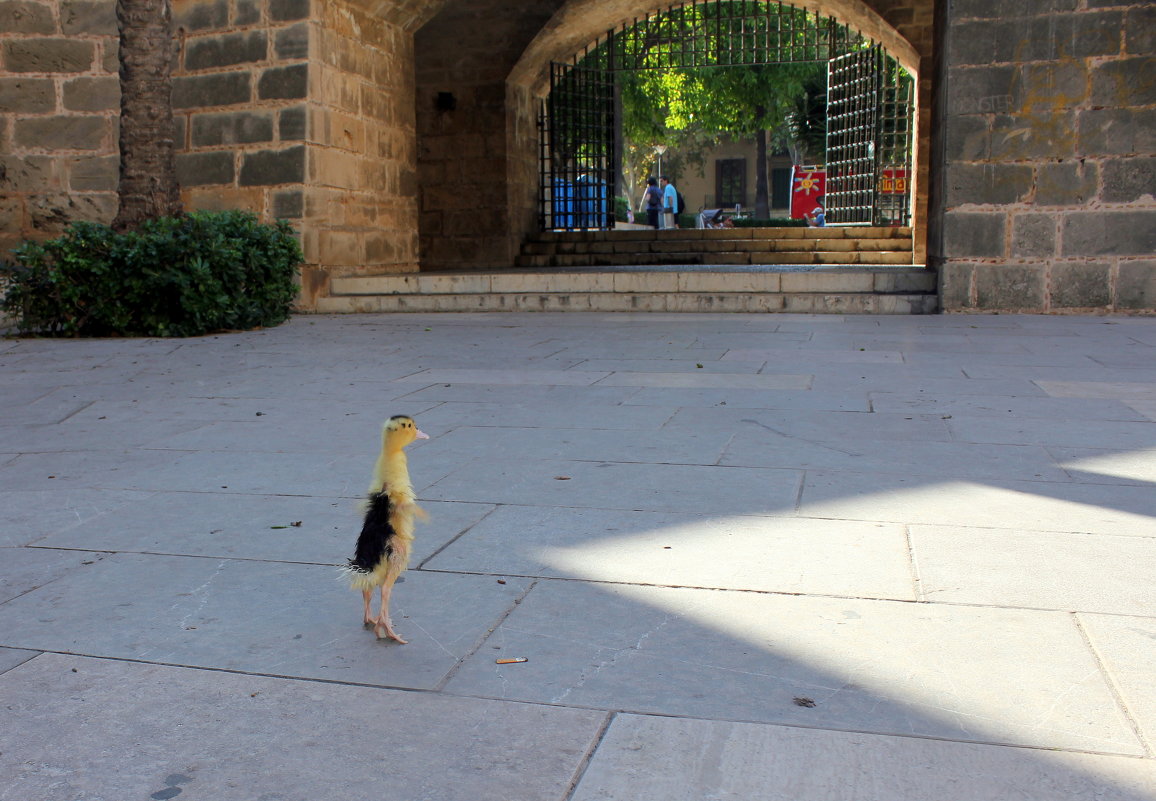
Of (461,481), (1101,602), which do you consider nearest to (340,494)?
(461,481)

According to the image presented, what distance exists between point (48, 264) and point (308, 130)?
9.75ft

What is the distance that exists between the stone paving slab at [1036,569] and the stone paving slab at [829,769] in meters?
0.80

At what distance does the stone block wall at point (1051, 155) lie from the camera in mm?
9281

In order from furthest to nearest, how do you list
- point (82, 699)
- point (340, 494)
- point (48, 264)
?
1. point (48, 264)
2. point (340, 494)
3. point (82, 699)

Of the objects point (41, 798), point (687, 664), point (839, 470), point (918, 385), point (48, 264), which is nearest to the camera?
point (41, 798)

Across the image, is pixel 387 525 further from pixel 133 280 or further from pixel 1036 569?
pixel 133 280

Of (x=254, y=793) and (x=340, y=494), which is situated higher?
(x=340, y=494)

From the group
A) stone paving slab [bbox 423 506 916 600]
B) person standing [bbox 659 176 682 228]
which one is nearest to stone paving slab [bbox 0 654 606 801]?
stone paving slab [bbox 423 506 916 600]

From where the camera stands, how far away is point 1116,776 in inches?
68.9

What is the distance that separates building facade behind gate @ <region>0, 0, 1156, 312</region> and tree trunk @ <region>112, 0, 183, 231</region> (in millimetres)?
1608

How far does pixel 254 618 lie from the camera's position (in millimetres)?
2535

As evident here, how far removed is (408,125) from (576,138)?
4.94 m

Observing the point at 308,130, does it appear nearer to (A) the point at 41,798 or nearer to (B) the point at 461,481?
(B) the point at 461,481

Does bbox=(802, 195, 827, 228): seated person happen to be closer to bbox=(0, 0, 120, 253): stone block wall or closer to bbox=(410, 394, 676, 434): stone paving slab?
bbox=(0, 0, 120, 253): stone block wall
